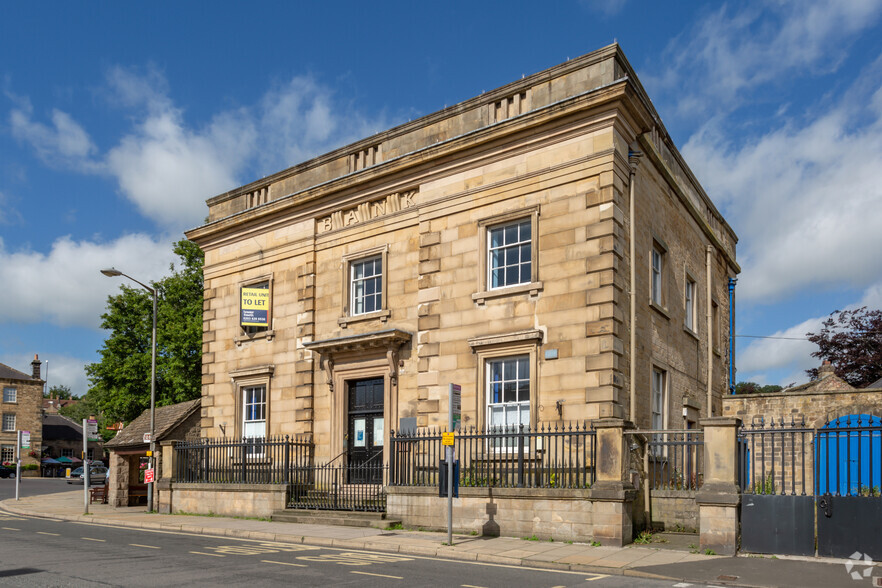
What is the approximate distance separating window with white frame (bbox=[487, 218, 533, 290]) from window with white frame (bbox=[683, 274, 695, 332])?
21.0 feet

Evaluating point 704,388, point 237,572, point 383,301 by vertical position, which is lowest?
point 237,572

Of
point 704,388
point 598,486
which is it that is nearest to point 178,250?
point 704,388

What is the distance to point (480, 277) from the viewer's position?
18.5 meters

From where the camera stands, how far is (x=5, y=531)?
18.0 m

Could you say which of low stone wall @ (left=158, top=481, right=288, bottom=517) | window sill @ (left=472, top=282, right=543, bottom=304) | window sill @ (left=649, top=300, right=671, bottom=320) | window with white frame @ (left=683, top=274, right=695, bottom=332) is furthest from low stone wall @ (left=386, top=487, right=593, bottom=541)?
window with white frame @ (left=683, top=274, right=695, bottom=332)

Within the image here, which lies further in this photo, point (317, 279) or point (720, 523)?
point (317, 279)

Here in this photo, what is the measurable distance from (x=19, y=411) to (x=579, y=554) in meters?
71.2

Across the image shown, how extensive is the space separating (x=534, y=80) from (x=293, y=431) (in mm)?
11181

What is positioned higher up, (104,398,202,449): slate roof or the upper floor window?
the upper floor window

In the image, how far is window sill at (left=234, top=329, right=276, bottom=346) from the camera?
23.3m

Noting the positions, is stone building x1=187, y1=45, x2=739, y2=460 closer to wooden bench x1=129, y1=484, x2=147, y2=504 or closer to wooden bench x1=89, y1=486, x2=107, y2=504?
wooden bench x1=129, y1=484, x2=147, y2=504

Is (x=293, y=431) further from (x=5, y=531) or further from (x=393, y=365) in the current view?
(x=5, y=531)

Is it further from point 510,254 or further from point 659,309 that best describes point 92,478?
point 659,309

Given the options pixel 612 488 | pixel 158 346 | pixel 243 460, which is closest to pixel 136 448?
pixel 243 460
